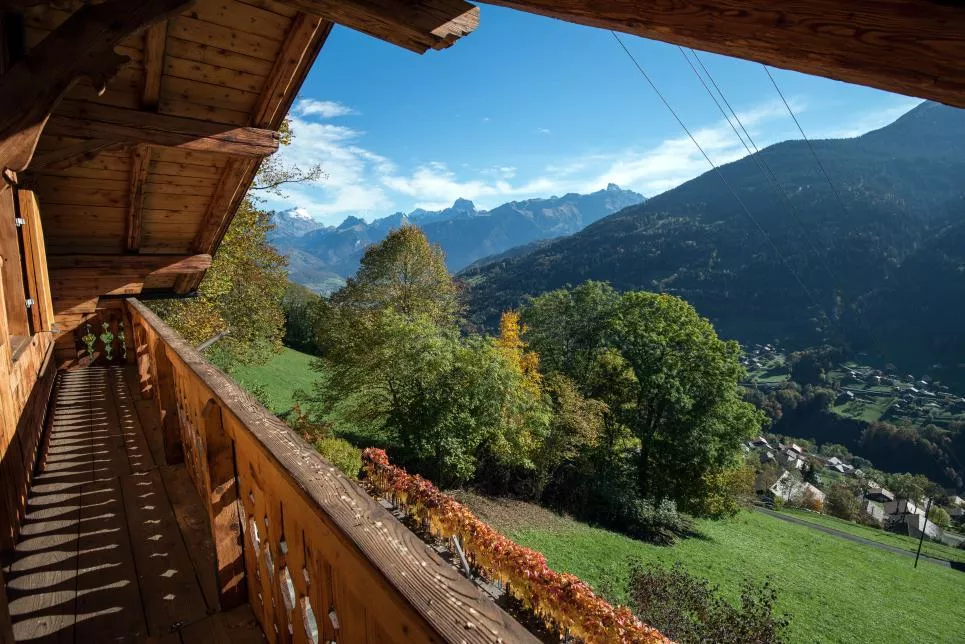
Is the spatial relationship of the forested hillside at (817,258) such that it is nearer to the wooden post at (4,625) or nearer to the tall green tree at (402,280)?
the tall green tree at (402,280)

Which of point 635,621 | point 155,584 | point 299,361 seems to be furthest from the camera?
point 299,361

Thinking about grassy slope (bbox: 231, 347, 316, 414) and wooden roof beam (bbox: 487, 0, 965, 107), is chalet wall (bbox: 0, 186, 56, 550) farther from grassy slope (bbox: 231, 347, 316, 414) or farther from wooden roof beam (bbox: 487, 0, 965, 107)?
grassy slope (bbox: 231, 347, 316, 414)

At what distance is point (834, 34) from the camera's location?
1.14 metres

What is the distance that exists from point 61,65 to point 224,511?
2.30 meters

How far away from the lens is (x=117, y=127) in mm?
3537

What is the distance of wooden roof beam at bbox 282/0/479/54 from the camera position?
2385 mm

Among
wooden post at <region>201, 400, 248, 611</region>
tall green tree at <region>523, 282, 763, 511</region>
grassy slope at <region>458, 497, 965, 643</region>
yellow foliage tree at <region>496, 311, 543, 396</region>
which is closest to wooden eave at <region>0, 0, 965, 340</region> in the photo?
wooden post at <region>201, 400, 248, 611</region>

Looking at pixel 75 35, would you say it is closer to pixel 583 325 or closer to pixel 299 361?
pixel 583 325

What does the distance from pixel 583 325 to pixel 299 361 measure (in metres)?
18.0

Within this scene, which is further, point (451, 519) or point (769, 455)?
point (769, 455)

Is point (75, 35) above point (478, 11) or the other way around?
the other way around

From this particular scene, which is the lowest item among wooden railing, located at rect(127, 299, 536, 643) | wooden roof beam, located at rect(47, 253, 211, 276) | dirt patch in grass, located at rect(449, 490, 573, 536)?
dirt patch in grass, located at rect(449, 490, 573, 536)

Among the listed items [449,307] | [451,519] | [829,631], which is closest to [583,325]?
[449,307]

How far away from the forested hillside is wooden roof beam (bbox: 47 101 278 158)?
327 ft
